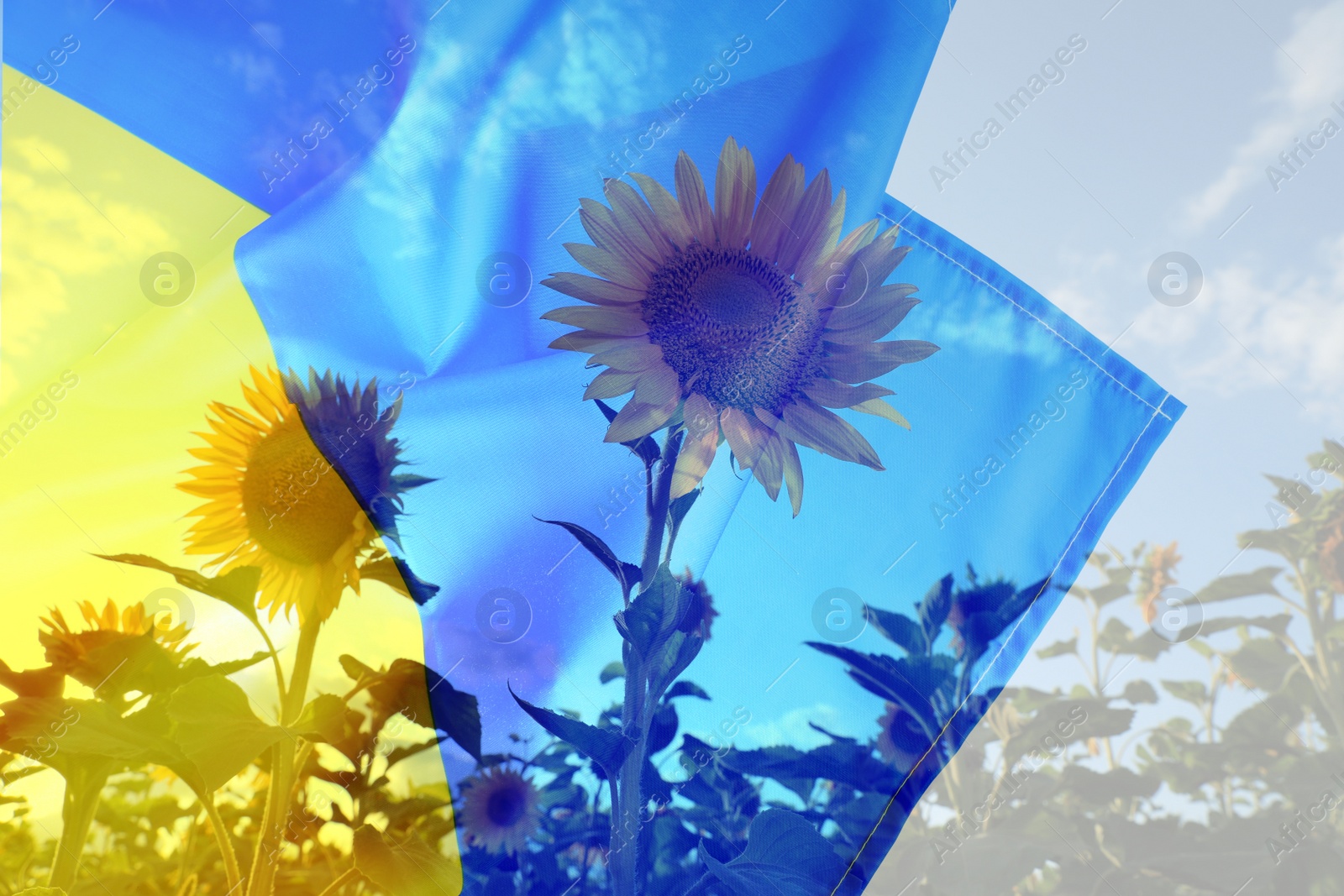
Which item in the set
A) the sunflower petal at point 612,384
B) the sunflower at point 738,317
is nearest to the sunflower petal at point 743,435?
the sunflower at point 738,317

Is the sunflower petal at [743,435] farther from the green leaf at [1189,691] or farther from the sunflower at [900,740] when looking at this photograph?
the green leaf at [1189,691]

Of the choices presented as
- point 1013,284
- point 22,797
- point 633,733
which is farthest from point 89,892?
point 1013,284

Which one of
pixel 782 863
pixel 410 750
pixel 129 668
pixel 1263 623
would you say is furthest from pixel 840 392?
pixel 1263 623

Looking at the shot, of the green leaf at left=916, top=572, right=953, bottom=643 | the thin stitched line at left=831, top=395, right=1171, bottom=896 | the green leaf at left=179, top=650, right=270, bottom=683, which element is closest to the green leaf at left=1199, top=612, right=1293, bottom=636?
the thin stitched line at left=831, top=395, right=1171, bottom=896

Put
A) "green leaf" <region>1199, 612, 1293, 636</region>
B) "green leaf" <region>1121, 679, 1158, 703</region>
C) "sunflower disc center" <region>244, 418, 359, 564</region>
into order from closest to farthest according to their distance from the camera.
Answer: "sunflower disc center" <region>244, 418, 359, 564</region>
"green leaf" <region>1121, 679, 1158, 703</region>
"green leaf" <region>1199, 612, 1293, 636</region>

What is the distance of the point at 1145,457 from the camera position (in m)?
0.76

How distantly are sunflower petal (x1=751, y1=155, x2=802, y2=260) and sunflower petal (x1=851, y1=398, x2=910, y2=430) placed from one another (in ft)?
0.61

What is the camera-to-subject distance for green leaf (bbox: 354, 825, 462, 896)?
68cm

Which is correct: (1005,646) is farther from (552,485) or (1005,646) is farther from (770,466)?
(552,485)

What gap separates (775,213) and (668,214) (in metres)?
0.12

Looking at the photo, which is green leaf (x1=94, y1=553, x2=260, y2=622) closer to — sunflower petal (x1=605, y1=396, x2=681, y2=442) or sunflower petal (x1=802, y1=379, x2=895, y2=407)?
sunflower petal (x1=605, y1=396, x2=681, y2=442)

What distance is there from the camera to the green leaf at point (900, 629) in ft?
2.37

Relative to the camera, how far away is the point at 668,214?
29.4 inches

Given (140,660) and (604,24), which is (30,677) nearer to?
(140,660)
